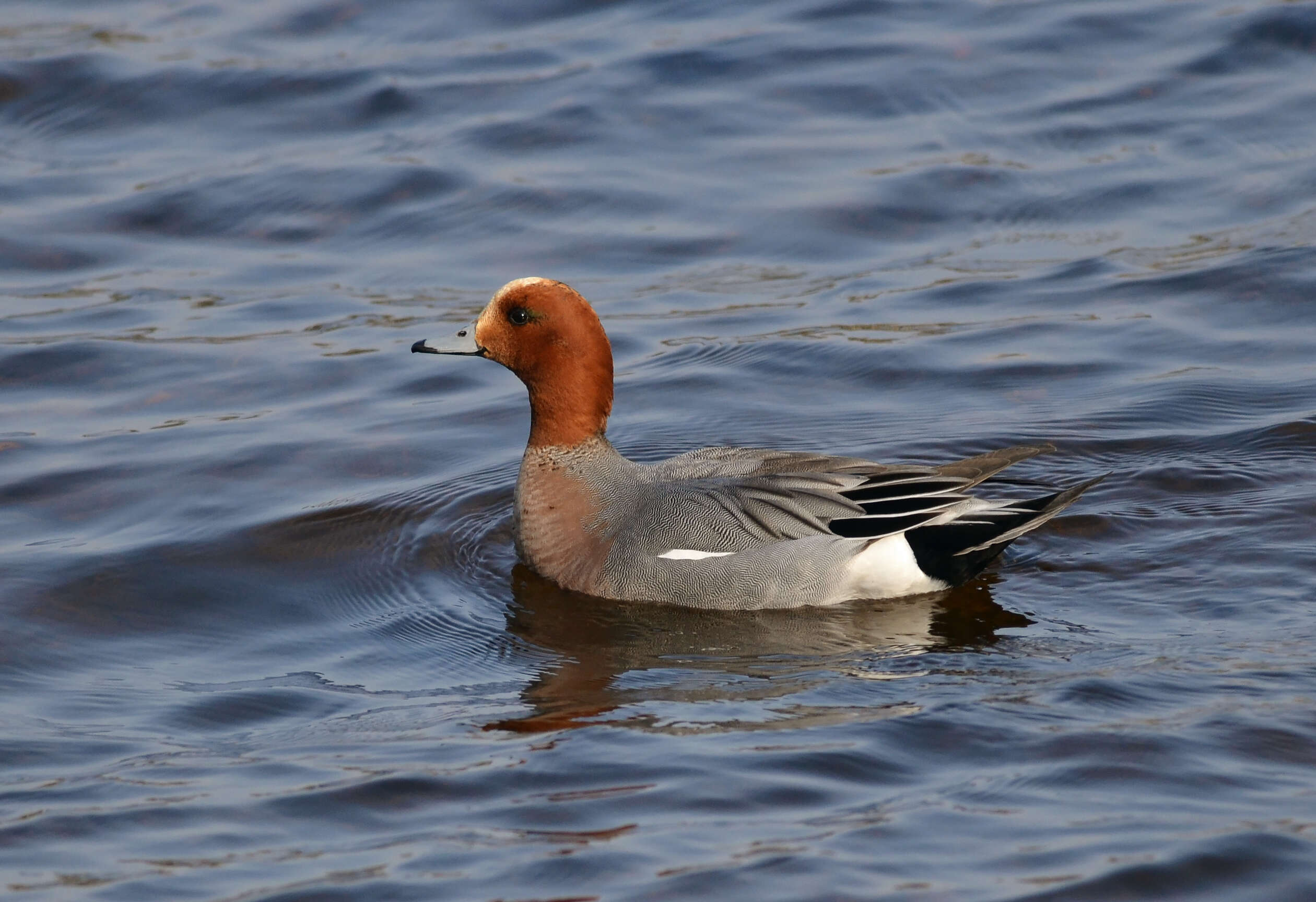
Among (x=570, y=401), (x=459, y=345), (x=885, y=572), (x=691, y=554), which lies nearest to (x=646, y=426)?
(x=570, y=401)

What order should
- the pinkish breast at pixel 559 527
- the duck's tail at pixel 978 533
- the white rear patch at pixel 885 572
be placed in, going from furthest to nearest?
the pinkish breast at pixel 559 527, the white rear patch at pixel 885 572, the duck's tail at pixel 978 533

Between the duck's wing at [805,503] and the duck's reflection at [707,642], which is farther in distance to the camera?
the duck's wing at [805,503]

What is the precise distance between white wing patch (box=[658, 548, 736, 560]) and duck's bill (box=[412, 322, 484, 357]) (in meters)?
1.19

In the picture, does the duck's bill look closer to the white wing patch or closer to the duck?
the duck

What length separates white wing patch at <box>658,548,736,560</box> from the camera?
20.7 ft

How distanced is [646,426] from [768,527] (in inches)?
77.4

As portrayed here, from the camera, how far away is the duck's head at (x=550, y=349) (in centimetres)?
687

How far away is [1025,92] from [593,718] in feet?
26.1

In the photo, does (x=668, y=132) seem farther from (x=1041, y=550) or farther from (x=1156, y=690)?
(x=1156, y=690)

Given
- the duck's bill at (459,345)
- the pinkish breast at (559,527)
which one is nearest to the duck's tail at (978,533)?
the pinkish breast at (559,527)

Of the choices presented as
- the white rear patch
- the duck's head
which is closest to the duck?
the white rear patch

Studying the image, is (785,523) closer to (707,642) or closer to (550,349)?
(707,642)

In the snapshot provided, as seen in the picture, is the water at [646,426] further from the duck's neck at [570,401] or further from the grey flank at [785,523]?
the duck's neck at [570,401]

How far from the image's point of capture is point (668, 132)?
1182cm
